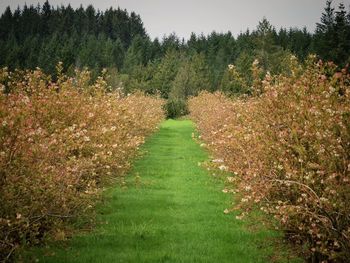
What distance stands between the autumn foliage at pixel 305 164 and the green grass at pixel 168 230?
56.6 inches

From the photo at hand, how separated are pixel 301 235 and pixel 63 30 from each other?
17665cm

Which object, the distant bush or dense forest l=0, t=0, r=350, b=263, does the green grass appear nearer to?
dense forest l=0, t=0, r=350, b=263

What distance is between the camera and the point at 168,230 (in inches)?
404

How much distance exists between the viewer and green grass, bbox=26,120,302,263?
8.55 metres

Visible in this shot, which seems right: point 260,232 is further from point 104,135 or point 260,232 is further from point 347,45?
point 347,45

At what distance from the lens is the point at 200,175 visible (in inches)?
688

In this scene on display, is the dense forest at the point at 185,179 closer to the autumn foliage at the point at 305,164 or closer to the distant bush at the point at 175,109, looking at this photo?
the autumn foliage at the point at 305,164

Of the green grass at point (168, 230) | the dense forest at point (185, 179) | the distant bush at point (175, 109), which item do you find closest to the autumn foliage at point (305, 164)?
the dense forest at point (185, 179)

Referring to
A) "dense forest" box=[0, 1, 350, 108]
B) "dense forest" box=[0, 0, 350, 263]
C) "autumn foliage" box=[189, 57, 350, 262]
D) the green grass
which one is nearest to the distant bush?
"dense forest" box=[0, 1, 350, 108]

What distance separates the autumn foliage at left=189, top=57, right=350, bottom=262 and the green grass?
144cm

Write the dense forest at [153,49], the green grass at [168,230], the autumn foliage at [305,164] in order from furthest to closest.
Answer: the dense forest at [153,49], the green grass at [168,230], the autumn foliage at [305,164]

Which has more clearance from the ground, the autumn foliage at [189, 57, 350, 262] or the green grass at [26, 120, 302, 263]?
the autumn foliage at [189, 57, 350, 262]

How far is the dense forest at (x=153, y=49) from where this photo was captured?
69.4m

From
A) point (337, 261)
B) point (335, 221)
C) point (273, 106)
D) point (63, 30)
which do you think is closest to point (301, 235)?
point (337, 261)
